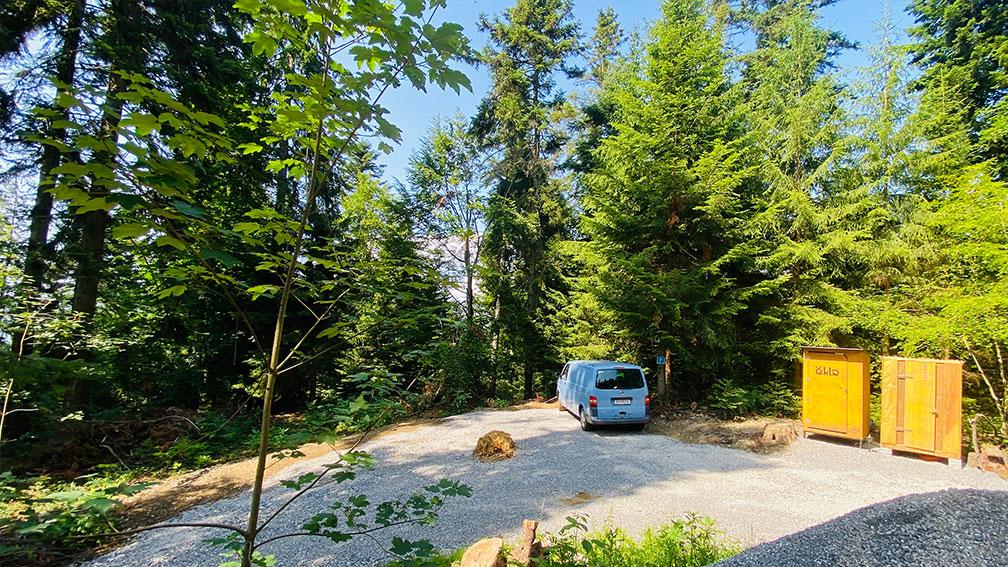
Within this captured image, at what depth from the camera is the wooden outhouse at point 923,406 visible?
636 cm

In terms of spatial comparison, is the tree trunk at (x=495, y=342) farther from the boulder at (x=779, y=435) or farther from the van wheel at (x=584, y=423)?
the boulder at (x=779, y=435)

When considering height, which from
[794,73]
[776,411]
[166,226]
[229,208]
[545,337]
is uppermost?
[794,73]

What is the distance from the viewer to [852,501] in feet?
16.6

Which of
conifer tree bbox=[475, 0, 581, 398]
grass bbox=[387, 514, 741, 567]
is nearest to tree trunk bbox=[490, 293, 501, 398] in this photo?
conifer tree bbox=[475, 0, 581, 398]

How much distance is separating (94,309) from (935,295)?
1811cm

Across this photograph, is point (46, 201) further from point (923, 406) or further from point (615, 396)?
point (923, 406)

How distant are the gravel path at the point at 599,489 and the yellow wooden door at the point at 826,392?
1.42ft

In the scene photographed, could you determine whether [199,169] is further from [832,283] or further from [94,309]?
[832,283]

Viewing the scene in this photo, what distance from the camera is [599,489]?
18.5ft

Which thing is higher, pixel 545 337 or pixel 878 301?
pixel 878 301

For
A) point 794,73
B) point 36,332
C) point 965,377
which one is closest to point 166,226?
point 36,332

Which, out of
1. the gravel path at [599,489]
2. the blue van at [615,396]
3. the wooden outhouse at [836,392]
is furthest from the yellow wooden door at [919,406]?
the blue van at [615,396]

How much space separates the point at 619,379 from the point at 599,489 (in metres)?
3.27

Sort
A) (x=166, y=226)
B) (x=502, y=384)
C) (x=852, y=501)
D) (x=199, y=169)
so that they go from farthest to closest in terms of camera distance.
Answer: (x=502, y=384) → (x=852, y=501) → (x=199, y=169) → (x=166, y=226)
